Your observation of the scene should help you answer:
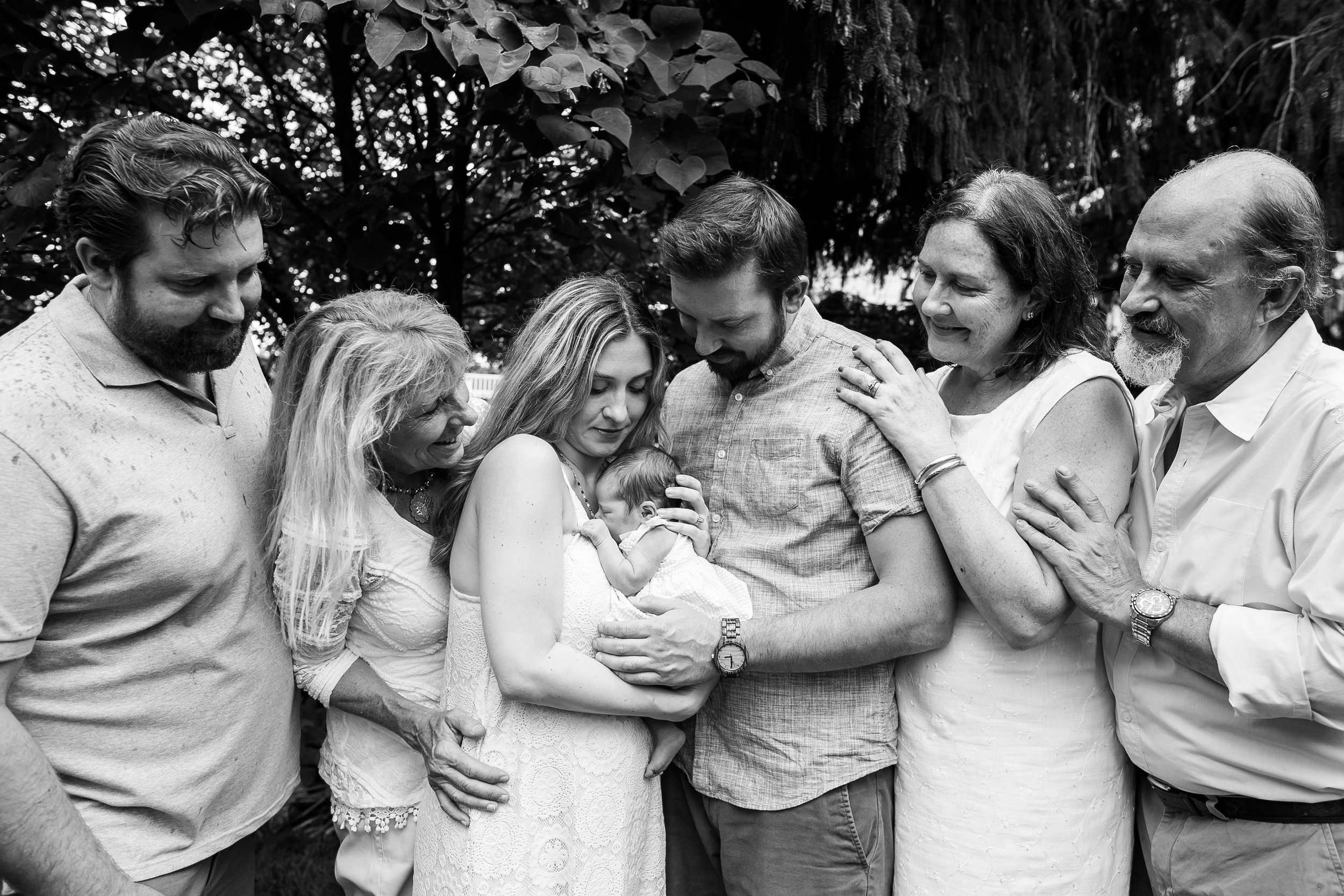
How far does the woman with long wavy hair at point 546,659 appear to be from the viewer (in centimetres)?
202

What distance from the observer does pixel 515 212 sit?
152 inches

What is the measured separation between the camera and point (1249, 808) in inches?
75.9

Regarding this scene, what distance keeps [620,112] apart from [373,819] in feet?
5.98

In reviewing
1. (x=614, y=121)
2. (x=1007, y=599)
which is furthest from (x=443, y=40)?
(x=1007, y=599)

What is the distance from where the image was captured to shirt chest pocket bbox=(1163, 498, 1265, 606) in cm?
194

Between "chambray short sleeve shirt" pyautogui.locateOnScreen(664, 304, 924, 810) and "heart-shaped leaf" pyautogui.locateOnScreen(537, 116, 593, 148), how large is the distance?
2.49ft

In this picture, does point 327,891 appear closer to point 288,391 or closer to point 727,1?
point 288,391

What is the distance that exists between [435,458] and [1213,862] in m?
1.87

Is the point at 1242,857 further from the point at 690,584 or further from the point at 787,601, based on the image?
the point at 690,584

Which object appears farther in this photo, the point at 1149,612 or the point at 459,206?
the point at 459,206

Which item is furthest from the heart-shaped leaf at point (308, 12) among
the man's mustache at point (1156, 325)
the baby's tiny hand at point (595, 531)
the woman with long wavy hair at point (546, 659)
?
the man's mustache at point (1156, 325)

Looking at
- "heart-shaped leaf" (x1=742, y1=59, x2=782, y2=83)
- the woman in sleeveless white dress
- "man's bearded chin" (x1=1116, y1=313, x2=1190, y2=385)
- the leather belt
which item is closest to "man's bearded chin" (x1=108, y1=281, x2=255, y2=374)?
the woman in sleeveless white dress

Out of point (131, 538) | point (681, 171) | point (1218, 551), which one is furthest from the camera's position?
point (681, 171)

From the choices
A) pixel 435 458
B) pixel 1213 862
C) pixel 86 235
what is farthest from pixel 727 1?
pixel 1213 862
